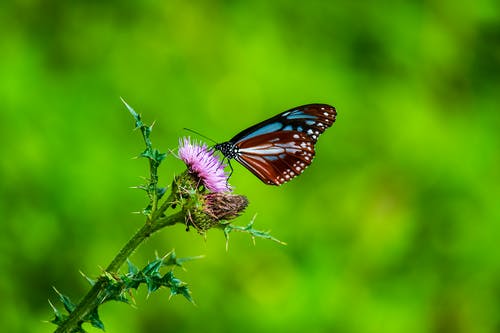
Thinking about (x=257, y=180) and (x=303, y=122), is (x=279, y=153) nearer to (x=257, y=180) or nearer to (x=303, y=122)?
(x=303, y=122)

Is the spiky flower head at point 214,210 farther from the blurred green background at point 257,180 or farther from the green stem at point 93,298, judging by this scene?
the blurred green background at point 257,180

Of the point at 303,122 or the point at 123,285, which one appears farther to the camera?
the point at 303,122

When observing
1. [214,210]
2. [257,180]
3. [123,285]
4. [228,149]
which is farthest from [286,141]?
[257,180]

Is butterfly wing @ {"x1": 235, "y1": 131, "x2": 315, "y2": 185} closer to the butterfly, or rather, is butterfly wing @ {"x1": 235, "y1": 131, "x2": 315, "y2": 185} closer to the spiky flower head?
the butterfly

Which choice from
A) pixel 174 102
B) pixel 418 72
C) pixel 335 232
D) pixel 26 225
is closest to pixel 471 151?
pixel 418 72

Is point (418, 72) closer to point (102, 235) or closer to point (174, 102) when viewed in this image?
point (174, 102)

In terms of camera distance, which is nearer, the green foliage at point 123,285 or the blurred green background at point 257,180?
Result: the green foliage at point 123,285

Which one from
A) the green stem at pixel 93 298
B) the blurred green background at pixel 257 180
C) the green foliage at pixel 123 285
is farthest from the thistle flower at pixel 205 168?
the blurred green background at pixel 257 180
